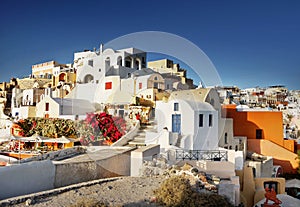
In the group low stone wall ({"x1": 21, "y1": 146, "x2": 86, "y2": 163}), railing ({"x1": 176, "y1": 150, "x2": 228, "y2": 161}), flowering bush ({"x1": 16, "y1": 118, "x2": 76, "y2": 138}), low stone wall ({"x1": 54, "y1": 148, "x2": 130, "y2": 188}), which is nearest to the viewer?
low stone wall ({"x1": 54, "y1": 148, "x2": 130, "y2": 188})

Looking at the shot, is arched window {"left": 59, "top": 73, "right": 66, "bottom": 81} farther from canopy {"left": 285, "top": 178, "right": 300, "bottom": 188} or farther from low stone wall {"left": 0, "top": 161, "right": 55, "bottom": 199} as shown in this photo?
low stone wall {"left": 0, "top": 161, "right": 55, "bottom": 199}

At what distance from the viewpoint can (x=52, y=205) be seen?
5.17 m

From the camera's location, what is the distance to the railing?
40.4 ft

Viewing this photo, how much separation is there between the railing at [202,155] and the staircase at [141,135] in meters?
1.96

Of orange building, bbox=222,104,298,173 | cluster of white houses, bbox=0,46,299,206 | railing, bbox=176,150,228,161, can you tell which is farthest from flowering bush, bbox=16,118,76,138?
orange building, bbox=222,104,298,173

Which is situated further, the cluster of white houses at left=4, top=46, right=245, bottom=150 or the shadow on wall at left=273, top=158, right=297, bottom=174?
the shadow on wall at left=273, top=158, right=297, bottom=174

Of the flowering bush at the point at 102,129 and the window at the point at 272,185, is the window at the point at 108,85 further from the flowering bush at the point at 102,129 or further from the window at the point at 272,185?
the window at the point at 272,185

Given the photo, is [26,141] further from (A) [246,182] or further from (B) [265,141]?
(B) [265,141]

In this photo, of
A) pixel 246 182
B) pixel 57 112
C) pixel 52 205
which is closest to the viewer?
pixel 52 205

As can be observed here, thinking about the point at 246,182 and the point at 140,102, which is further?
the point at 140,102

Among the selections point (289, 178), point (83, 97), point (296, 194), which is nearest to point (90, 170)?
point (296, 194)

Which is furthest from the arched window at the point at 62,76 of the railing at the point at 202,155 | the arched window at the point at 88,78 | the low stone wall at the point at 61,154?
the railing at the point at 202,155

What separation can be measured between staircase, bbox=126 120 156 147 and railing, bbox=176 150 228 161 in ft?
6.44

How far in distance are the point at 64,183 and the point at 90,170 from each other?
1.01m
